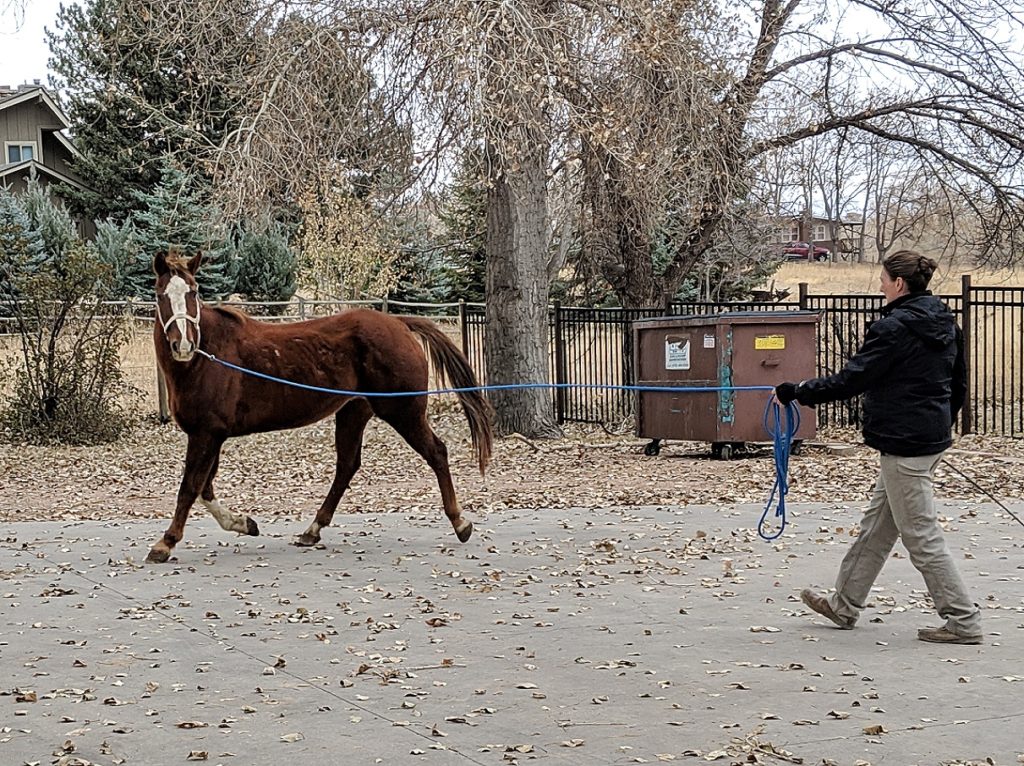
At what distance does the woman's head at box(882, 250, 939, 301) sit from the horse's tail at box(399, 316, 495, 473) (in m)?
4.26

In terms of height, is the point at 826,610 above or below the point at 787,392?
below

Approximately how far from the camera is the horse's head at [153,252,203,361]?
9.12 m

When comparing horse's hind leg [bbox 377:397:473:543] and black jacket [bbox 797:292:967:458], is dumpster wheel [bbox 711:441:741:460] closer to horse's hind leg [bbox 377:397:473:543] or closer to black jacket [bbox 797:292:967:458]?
horse's hind leg [bbox 377:397:473:543]

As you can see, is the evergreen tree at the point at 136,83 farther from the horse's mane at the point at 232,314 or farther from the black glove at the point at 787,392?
the black glove at the point at 787,392

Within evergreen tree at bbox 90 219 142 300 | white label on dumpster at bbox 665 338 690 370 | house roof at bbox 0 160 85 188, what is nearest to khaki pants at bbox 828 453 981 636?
white label on dumpster at bbox 665 338 690 370

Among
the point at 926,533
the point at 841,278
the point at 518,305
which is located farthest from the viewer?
the point at 841,278

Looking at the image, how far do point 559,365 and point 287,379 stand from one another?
11.5 meters

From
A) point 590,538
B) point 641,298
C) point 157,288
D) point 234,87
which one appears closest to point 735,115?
point 641,298

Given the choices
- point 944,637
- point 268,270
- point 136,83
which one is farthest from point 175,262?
point 268,270

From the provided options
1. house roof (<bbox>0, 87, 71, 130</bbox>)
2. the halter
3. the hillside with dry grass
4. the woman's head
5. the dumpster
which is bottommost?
the dumpster

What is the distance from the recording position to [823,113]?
2042 centimetres

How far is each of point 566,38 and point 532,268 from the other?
141 inches

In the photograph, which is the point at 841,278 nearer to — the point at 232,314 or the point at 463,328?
the point at 463,328

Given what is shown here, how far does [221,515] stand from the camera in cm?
972
